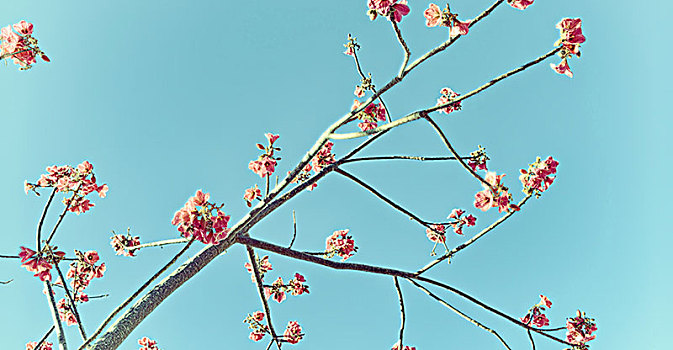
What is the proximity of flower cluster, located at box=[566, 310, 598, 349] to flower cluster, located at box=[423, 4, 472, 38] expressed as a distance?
2921 millimetres

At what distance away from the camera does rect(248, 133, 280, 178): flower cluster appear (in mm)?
3492

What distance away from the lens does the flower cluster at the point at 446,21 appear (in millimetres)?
2824

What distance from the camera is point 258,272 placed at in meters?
4.32

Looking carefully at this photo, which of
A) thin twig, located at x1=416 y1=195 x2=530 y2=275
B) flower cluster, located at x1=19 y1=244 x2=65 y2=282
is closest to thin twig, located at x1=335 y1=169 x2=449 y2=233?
thin twig, located at x1=416 y1=195 x2=530 y2=275

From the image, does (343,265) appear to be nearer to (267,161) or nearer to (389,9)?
(267,161)

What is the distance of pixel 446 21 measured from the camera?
2.92m

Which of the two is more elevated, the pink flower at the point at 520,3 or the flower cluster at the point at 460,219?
the pink flower at the point at 520,3

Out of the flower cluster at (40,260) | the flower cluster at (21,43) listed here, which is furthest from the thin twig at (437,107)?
the flower cluster at (21,43)

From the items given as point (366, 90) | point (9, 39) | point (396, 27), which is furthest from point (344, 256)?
point (9, 39)

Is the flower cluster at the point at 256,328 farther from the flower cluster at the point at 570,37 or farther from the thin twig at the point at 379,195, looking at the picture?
the flower cluster at the point at 570,37

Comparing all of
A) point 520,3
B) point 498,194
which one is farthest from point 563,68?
point 498,194

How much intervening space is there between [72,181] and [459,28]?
3.79 m

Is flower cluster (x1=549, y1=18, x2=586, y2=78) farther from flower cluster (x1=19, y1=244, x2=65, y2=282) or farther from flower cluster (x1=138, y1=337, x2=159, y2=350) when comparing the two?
flower cluster (x1=138, y1=337, x2=159, y2=350)

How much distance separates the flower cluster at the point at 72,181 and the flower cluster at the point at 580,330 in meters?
4.80
